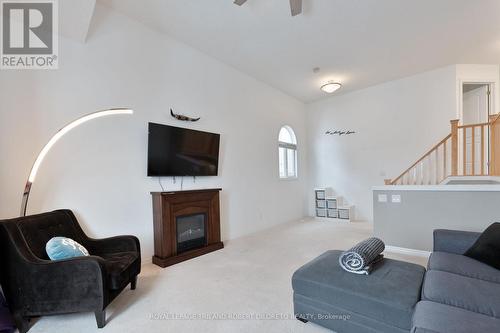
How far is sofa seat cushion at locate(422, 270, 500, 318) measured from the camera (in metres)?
1.36

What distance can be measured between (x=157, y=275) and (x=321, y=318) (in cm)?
199

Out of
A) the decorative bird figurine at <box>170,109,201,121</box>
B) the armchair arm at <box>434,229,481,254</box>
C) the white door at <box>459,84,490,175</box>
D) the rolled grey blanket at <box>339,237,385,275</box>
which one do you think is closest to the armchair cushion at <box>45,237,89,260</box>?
the decorative bird figurine at <box>170,109,201,121</box>

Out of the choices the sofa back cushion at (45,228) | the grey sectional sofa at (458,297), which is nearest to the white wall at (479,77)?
the grey sectional sofa at (458,297)

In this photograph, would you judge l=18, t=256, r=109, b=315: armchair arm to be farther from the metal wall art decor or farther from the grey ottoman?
the metal wall art decor

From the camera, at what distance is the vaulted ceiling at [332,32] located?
9.98ft

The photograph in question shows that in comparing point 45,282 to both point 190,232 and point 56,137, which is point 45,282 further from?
point 190,232

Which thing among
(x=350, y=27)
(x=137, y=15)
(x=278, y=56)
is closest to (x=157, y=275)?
(x=137, y=15)

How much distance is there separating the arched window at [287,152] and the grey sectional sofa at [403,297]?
425 cm

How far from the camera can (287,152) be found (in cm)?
648

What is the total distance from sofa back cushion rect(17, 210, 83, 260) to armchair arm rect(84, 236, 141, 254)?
135mm

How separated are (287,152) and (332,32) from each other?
10.9 feet

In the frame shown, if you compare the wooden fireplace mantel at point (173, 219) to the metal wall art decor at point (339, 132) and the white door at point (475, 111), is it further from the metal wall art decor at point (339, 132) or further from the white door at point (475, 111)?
the white door at point (475, 111)

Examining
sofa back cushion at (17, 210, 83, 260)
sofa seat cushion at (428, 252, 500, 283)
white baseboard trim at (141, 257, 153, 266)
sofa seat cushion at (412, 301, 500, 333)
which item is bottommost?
white baseboard trim at (141, 257, 153, 266)

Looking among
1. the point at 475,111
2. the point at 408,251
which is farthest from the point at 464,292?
the point at 475,111
